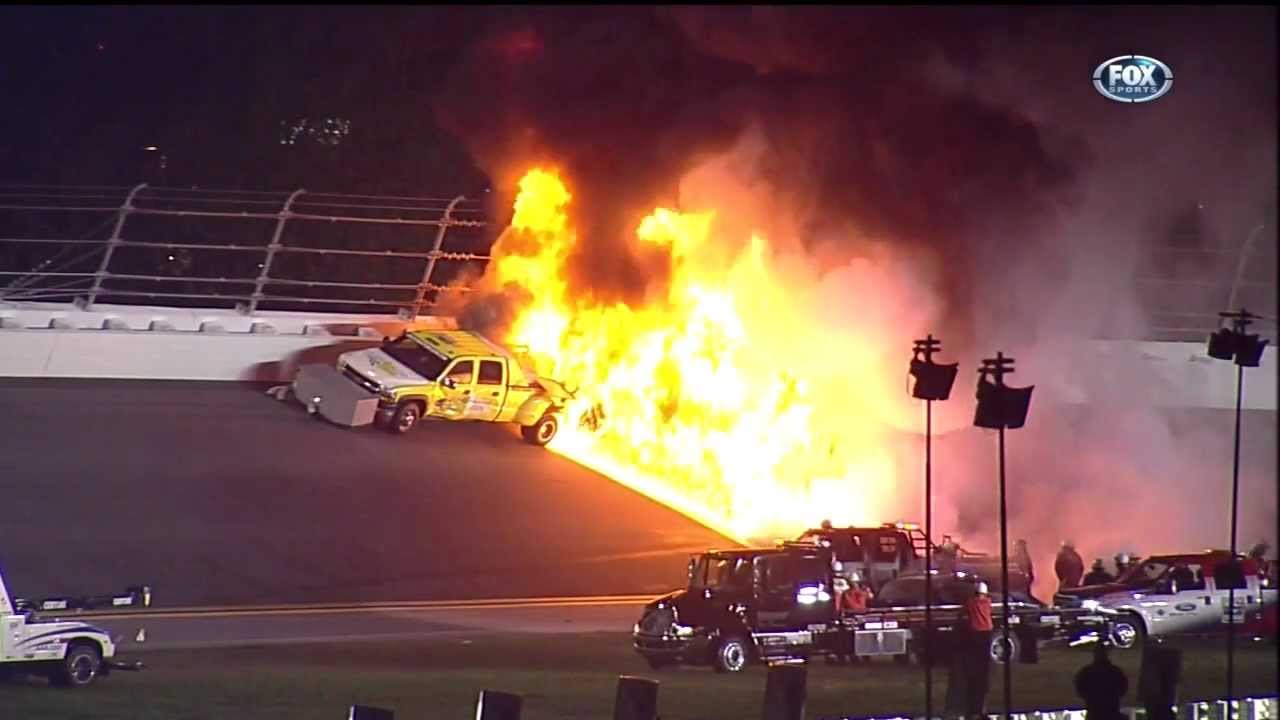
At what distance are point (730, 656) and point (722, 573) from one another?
1220mm

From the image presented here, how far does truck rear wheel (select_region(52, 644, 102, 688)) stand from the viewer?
1680cm

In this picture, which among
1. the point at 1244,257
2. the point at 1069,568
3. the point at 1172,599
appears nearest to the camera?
the point at 1244,257

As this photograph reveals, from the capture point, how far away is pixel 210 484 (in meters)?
24.8

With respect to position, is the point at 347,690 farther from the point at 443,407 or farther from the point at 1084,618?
the point at 443,407

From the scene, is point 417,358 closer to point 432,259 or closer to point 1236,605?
point 432,259

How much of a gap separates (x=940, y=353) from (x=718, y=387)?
361cm

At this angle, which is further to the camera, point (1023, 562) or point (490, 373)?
point (490, 373)

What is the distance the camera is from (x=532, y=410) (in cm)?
2886

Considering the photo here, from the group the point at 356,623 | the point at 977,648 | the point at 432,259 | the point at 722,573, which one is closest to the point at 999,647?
the point at 722,573

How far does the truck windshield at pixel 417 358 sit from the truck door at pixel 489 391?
26.7 inches

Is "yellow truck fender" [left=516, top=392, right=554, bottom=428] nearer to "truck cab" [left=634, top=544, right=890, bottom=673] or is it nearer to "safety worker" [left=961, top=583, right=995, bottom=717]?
"truck cab" [left=634, top=544, right=890, bottom=673]

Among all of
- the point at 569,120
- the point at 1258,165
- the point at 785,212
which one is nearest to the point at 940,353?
the point at 785,212

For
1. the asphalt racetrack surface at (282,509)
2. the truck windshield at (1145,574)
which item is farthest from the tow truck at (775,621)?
the asphalt racetrack surface at (282,509)

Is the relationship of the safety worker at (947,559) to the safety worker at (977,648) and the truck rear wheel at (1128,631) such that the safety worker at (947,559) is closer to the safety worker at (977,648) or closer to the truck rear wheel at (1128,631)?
the truck rear wheel at (1128,631)
